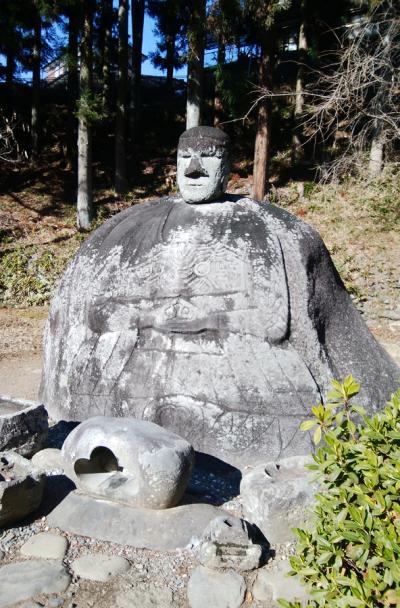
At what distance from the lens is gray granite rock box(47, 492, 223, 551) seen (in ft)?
10.6

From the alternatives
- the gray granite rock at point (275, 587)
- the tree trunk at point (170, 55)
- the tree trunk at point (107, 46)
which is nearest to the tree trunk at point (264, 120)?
the tree trunk at point (107, 46)

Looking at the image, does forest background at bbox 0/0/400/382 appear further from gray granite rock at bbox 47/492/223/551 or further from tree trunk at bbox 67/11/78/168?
gray granite rock at bbox 47/492/223/551

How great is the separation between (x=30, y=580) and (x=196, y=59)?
1248cm

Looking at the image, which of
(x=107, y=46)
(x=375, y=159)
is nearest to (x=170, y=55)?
(x=107, y=46)

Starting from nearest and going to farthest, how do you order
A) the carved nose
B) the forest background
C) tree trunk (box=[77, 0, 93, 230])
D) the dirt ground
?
the carved nose → the dirt ground → the forest background → tree trunk (box=[77, 0, 93, 230])

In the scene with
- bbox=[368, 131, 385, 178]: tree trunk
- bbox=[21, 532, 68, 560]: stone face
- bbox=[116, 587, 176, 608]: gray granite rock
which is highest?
bbox=[368, 131, 385, 178]: tree trunk

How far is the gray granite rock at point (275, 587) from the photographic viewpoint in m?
2.82

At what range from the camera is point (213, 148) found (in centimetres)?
432

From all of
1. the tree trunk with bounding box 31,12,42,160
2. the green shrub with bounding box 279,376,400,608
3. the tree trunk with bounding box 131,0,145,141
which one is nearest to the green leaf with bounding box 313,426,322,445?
the green shrub with bounding box 279,376,400,608

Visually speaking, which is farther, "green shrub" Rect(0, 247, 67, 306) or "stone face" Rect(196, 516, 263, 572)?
"green shrub" Rect(0, 247, 67, 306)

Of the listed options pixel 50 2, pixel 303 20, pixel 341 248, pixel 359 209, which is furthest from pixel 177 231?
pixel 303 20

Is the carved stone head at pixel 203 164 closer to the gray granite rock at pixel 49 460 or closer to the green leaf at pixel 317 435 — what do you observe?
the gray granite rock at pixel 49 460

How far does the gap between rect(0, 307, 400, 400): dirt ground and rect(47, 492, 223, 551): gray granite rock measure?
2922mm

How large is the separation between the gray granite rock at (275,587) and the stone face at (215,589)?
0.28 ft
